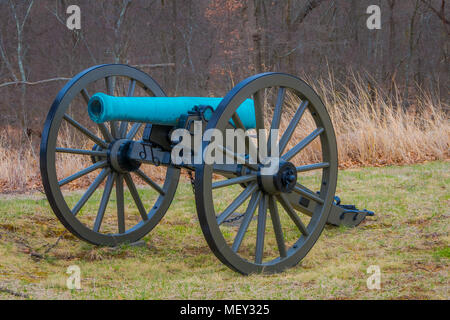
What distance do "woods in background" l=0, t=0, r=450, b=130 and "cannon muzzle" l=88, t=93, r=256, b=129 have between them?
461 inches

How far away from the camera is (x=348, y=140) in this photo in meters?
9.22

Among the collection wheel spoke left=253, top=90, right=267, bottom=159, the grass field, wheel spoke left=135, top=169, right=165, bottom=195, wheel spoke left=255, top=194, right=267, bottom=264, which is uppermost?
wheel spoke left=253, top=90, right=267, bottom=159

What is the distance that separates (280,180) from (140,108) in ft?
3.50

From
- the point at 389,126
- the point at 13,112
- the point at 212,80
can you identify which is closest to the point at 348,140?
the point at 389,126

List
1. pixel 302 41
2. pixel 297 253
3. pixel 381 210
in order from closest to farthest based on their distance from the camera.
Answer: pixel 297 253 → pixel 381 210 → pixel 302 41

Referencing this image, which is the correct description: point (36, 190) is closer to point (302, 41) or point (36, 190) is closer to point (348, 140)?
point (348, 140)

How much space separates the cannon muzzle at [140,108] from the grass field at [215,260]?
1.08 meters

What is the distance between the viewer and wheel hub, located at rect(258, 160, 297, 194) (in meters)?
3.79

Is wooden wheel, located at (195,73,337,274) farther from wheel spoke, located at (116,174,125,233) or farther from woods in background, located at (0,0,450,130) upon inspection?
woods in background, located at (0,0,450,130)

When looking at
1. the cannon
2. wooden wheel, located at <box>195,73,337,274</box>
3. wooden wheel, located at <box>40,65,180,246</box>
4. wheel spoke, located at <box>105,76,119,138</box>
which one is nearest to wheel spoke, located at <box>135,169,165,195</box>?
wooden wheel, located at <box>40,65,180,246</box>

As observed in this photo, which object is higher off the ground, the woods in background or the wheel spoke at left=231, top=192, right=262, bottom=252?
the woods in background

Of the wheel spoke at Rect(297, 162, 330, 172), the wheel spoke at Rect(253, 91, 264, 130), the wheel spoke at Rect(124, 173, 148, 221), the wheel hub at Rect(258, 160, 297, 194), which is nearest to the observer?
the wheel spoke at Rect(253, 91, 264, 130)

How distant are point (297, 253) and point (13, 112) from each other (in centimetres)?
1506

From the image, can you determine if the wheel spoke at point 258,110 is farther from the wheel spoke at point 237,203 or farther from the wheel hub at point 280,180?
the wheel spoke at point 237,203
